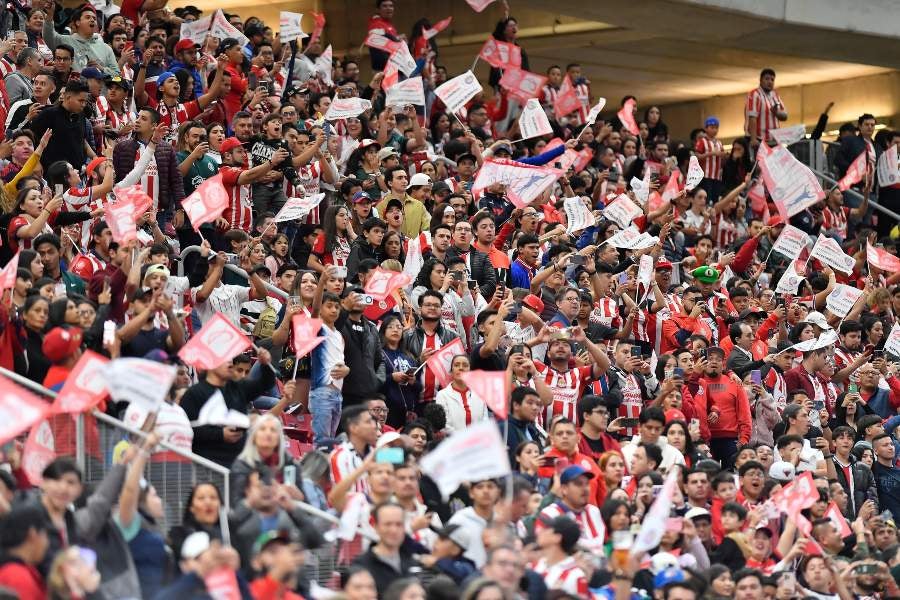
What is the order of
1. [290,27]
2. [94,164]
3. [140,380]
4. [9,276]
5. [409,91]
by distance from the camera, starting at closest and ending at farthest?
[140,380] → [9,276] → [94,164] → [409,91] → [290,27]

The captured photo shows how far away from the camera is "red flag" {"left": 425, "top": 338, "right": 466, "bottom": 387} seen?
13.2 meters

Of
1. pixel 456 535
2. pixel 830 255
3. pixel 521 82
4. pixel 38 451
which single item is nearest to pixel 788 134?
pixel 521 82

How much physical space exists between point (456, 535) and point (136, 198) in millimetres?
4462

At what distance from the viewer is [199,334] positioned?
37.0 ft

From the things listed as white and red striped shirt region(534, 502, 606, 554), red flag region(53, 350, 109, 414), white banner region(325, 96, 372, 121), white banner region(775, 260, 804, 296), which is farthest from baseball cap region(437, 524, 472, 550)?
white banner region(775, 260, 804, 296)

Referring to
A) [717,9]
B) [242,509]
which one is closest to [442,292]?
[242,509]

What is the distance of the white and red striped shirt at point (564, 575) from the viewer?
32.8ft

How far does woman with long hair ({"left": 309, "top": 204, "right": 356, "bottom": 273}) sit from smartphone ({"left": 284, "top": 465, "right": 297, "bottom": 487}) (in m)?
5.81

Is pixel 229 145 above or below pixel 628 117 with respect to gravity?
above

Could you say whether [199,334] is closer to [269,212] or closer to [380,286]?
[380,286]

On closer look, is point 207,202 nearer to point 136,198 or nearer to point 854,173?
point 136,198

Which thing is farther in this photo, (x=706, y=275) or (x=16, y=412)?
(x=706, y=275)

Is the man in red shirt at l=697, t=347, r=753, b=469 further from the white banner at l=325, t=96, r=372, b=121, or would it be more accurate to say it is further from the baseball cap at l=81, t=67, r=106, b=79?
the baseball cap at l=81, t=67, r=106, b=79

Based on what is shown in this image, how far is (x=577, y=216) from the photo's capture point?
58.3 ft
